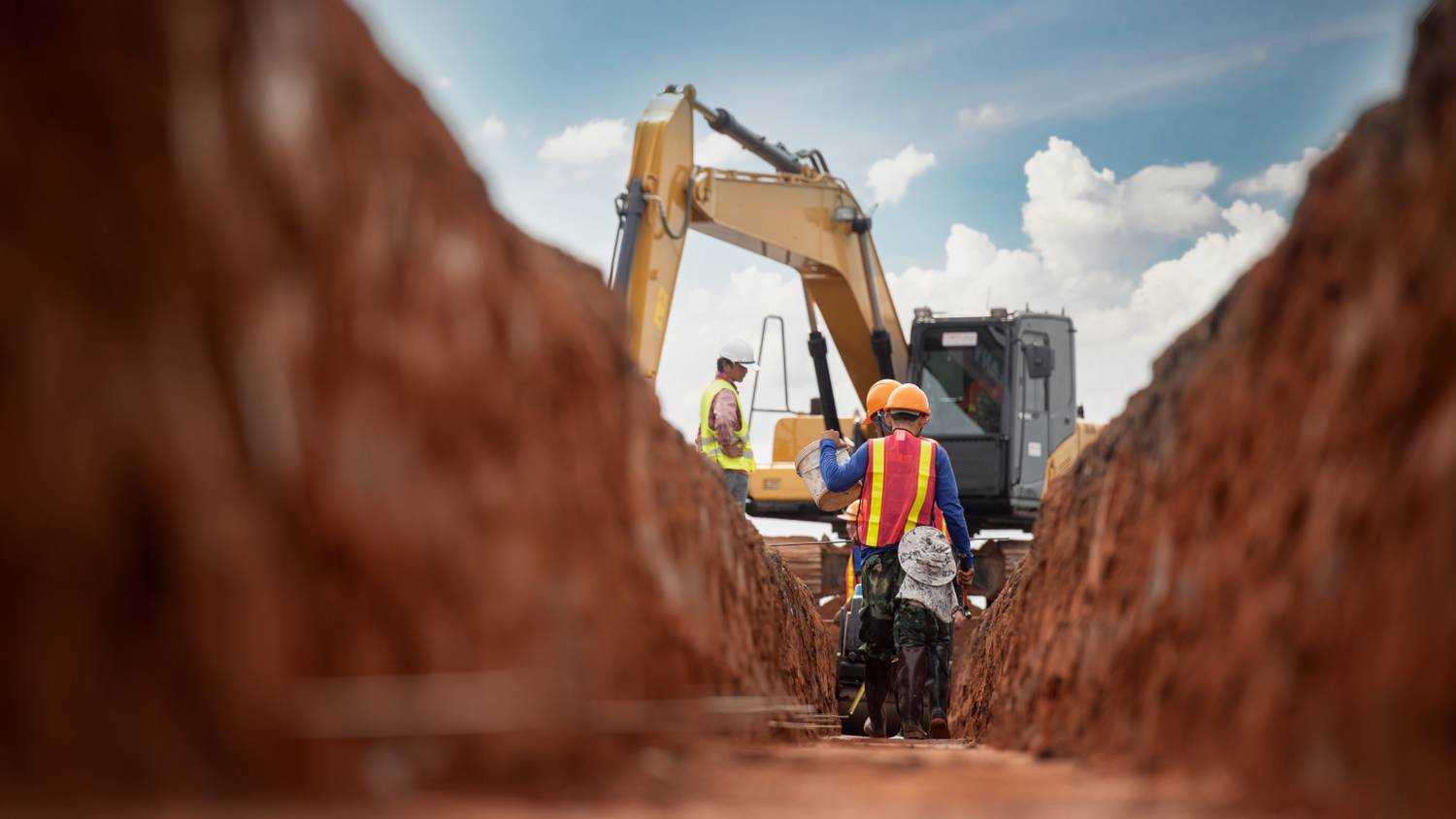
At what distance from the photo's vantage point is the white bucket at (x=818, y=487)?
26.2ft

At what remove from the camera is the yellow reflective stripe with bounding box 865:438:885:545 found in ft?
24.5

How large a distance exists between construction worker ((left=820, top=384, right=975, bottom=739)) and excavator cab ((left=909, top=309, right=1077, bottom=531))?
261 inches

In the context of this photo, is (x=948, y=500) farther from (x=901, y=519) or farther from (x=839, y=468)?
(x=839, y=468)

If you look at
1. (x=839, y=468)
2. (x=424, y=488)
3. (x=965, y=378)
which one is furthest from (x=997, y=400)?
(x=424, y=488)

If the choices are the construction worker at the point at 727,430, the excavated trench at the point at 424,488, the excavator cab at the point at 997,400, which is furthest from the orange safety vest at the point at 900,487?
the excavator cab at the point at 997,400

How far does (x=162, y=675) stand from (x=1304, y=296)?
2.63 meters

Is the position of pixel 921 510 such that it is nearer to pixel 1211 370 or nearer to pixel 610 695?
pixel 1211 370

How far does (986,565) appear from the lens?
13938 mm

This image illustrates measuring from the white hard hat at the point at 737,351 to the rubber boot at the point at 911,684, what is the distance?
3.94 metres

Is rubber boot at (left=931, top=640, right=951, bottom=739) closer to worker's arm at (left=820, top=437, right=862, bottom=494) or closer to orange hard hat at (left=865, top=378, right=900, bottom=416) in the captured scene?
worker's arm at (left=820, top=437, right=862, bottom=494)

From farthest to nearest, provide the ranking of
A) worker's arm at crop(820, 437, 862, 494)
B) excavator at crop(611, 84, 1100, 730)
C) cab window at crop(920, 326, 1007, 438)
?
cab window at crop(920, 326, 1007, 438), excavator at crop(611, 84, 1100, 730), worker's arm at crop(820, 437, 862, 494)

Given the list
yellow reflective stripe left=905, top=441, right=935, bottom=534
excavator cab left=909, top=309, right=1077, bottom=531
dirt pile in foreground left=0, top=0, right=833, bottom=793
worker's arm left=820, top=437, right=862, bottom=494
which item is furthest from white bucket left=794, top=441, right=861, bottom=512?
excavator cab left=909, top=309, right=1077, bottom=531

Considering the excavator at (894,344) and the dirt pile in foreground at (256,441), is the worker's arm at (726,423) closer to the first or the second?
the excavator at (894,344)

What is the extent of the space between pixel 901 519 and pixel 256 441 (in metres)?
5.87
